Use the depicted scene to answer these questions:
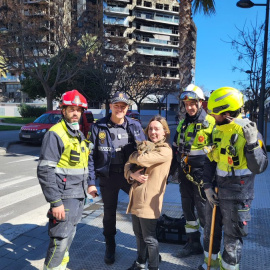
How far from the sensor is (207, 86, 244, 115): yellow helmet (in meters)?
2.33

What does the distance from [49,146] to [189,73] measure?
20.3 ft

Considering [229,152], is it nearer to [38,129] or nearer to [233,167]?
[233,167]

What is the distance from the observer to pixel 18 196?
18.9 feet

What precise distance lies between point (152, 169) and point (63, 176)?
0.86 m

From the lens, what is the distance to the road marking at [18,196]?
5.37 m

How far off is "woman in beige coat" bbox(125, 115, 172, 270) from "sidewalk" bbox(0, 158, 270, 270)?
603 mm

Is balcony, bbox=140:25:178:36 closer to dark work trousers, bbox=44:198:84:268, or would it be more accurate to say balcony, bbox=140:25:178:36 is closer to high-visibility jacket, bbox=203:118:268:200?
high-visibility jacket, bbox=203:118:268:200

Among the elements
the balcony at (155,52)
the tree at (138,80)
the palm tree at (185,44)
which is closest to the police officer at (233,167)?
the palm tree at (185,44)

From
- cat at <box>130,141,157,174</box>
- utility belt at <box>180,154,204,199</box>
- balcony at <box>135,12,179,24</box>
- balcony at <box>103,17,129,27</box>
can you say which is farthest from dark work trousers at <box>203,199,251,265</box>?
balcony at <box>135,12,179,24</box>

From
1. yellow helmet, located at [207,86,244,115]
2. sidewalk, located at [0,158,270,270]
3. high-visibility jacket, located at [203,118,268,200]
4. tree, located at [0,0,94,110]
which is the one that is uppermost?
tree, located at [0,0,94,110]

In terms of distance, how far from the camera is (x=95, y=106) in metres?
51.2

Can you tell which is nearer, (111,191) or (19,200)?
(111,191)

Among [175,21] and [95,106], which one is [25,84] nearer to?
[95,106]

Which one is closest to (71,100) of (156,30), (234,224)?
(234,224)
